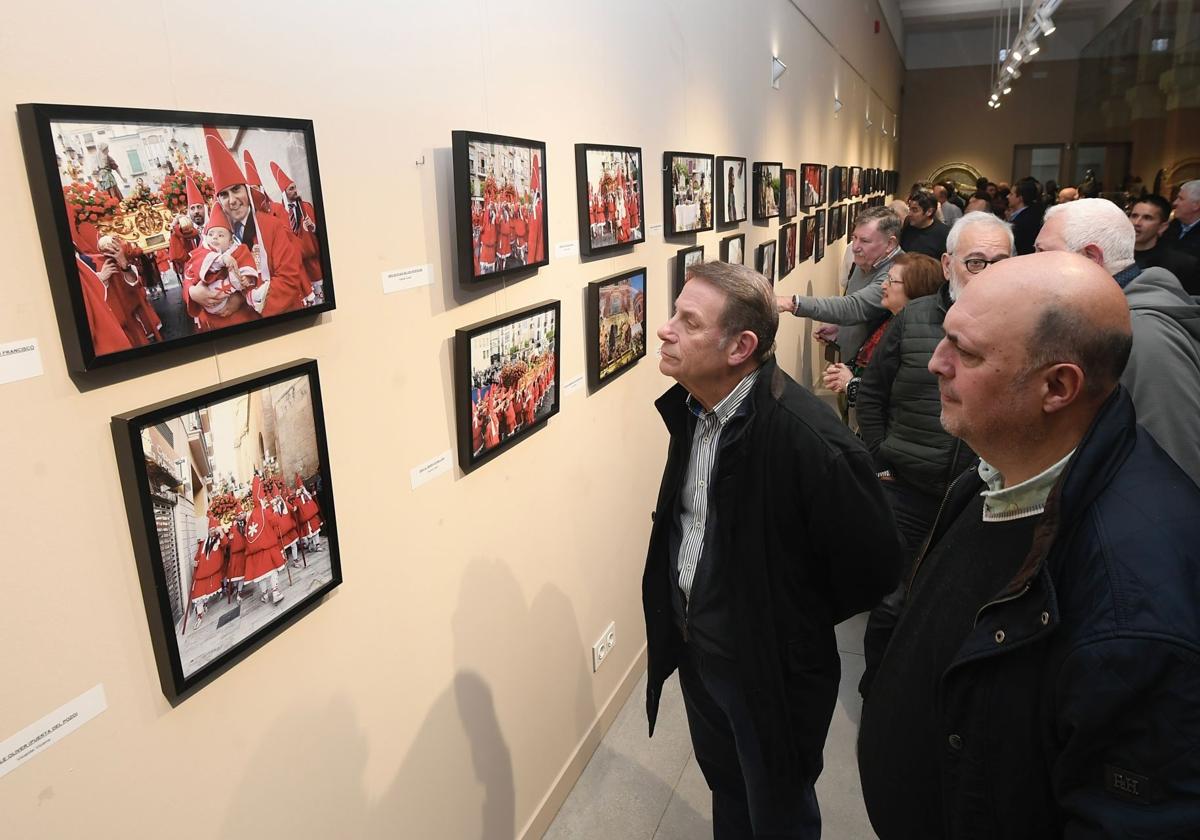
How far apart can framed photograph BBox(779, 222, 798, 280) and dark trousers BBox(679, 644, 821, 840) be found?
526 centimetres

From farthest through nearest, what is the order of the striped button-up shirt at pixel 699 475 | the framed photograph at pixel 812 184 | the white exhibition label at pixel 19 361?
the framed photograph at pixel 812 184
the striped button-up shirt at pixel 699 475
the white exhibition label at pixel 19 361

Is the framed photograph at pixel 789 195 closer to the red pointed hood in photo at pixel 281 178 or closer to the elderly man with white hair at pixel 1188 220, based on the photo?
the elderly man with white hair at pixel 1188 220

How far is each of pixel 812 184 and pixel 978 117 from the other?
18499 millimetres

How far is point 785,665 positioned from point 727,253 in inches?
129

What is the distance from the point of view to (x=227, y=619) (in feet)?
4.99

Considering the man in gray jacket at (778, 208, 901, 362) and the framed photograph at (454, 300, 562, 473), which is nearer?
the framed photograph at (454, 300, 562, 473)

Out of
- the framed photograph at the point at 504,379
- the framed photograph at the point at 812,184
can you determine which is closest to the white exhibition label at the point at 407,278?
the framed photograph at the point at 504,379

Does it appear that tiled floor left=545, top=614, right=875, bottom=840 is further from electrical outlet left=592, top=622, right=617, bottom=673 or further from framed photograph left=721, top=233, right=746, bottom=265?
framed photograph left=721, top=233, right=746, bottom=265

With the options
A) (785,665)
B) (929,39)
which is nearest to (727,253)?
(785,665)

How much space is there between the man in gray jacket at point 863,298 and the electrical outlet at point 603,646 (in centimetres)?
203

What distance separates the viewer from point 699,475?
2.31 m

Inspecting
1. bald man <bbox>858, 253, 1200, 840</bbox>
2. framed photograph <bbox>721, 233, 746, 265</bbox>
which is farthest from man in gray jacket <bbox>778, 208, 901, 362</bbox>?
bald man <bbox>858, 253, 1200, 840</bbox>

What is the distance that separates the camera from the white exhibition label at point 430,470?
6.97 feet

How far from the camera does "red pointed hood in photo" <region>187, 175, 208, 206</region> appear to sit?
1.35 metres
